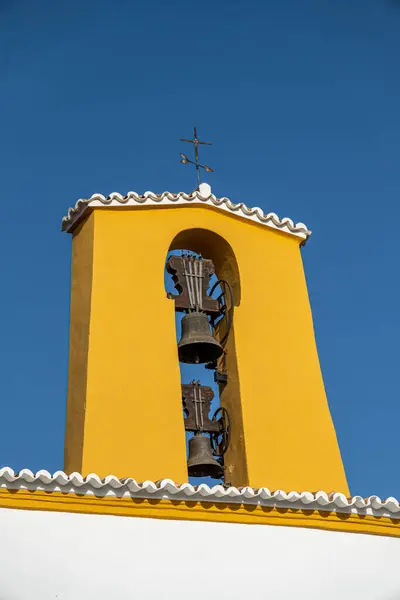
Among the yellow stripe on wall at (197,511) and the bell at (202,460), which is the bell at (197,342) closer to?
the bell at (202,460)

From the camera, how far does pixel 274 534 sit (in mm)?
6938

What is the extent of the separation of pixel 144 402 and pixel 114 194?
1.86m

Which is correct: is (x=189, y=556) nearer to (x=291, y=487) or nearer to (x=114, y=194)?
(x=291, y=487)

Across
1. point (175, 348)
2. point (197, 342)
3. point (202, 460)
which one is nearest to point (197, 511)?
point (202, 460)

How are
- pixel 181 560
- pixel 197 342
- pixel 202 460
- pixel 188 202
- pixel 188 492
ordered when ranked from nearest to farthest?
pixel 181 560
pixel 188 492
pixel 202 460
pixel 197 342
pixel 188 202

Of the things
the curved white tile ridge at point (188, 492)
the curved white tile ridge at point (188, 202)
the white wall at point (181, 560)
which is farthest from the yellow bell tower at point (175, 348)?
the white wall at point (181, 560)

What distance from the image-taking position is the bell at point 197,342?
322 inches

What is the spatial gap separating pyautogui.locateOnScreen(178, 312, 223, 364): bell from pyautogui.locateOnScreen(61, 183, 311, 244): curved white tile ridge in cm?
96

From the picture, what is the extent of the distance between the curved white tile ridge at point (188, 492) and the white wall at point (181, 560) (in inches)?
6.5

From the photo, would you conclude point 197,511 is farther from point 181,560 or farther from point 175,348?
point 175,348

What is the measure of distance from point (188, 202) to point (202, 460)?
A: 2192 millimetres

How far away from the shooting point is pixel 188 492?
6.74 meters

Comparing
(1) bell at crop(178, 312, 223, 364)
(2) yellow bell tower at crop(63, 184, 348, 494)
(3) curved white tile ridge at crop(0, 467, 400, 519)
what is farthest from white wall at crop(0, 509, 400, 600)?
(1) bell at crop(178, 312, 223, 364)

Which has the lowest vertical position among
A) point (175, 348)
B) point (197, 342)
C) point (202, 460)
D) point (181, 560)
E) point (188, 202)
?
point (181, 560)
